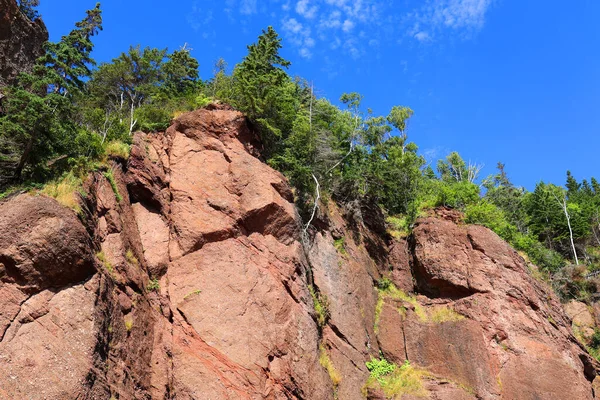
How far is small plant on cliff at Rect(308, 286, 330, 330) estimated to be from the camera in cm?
1947

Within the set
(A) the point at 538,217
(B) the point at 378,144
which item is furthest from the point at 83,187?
(A) the point at 538,217

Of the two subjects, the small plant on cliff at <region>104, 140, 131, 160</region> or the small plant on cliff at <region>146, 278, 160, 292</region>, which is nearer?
the small plant on cliff at <region>146, 278, 160, 292</region>

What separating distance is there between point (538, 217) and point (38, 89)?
4489cm

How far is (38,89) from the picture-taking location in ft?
56.4

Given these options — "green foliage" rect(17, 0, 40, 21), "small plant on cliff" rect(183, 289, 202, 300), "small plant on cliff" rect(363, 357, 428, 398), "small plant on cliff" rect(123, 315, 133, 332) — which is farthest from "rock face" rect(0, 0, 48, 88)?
"small plant on cliff" rect(363, 357, 428, 398)

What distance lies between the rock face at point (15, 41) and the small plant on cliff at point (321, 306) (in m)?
17.9

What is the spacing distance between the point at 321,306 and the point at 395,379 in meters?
4.62

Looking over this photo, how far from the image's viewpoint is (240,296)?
16.5 m

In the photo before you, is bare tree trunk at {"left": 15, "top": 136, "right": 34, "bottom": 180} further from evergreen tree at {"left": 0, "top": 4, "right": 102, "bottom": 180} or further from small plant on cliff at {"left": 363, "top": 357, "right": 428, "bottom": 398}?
small plant on cliff at {"left": 363, "top": 357, "right": 428, "bottom": 398}

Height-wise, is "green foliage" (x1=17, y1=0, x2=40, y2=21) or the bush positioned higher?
"green foliage" (x1=17, y1=0, x2=40, y2=21)

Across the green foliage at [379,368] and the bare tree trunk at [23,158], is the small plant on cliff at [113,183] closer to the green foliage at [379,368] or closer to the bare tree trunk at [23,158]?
the bare tree trunk at [23,158]

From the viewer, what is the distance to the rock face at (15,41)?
23.0m

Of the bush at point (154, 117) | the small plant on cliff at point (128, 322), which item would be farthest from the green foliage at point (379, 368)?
the bush at point (154, 117)

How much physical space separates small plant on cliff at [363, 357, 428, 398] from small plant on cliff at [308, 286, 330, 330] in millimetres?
2950
